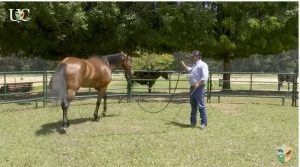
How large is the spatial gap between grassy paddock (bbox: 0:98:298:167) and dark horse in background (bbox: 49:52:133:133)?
77cm

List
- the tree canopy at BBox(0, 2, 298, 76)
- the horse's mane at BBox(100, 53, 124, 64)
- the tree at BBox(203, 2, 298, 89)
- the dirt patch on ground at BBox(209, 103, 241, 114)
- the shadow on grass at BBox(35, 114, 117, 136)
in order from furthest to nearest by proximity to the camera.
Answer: the tree at BBox(203, 2, 298, 89) → the tree canopy at BBox(0, 2, 298, 76) → the dirt patch on ground at BBox(209, 103, 241, 114) → the horse's mane at BBox(100, 53, 124, 64) → the shadow on grass at BBox(35, 114, 117, 136)

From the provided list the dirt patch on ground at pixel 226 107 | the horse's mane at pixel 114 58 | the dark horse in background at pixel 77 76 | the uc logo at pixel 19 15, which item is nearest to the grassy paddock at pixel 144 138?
the dirt patch on ground at pixel 226 107

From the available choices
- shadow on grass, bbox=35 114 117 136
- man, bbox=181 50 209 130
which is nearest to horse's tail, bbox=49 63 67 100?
shadow on grass, bbox=35 114 117 136

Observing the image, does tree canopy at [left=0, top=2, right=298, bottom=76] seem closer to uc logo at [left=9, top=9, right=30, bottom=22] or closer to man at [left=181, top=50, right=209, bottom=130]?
uc logo at [left=9, top=9, right=30, bottom=22]

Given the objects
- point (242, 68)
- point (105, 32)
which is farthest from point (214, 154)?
point (242, 68)

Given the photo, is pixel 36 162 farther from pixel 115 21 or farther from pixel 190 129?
pixel 115 21

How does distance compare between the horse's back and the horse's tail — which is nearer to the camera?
the horse's tail

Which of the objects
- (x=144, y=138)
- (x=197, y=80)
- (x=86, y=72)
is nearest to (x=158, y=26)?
(x=86, y=72)

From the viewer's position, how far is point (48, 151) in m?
6.64

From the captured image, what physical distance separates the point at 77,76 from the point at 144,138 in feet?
7.10

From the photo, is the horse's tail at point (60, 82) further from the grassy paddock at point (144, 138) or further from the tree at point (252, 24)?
the tree at point (252, 24)

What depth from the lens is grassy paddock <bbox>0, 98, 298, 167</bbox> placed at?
614 cm

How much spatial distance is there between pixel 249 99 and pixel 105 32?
6624 mm

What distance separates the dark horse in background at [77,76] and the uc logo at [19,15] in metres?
4.58
